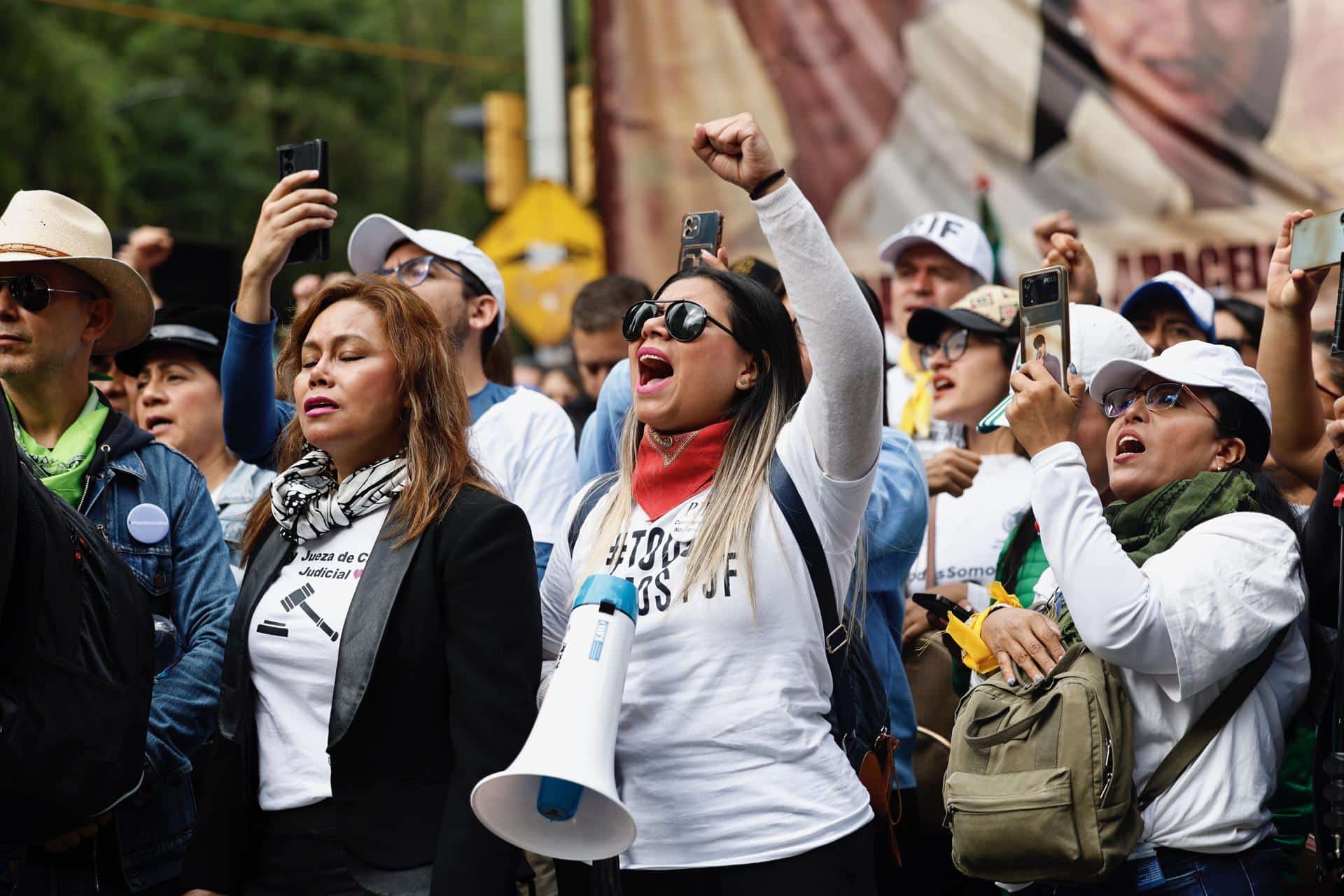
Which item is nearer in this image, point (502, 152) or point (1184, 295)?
point (1184, 295)

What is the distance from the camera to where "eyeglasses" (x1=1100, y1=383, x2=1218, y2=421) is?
3.55 meters

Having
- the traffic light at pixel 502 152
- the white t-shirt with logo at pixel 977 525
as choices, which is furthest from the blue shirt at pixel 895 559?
the traffic light at pixel 502 152

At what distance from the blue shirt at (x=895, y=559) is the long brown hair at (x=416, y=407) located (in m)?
0.52

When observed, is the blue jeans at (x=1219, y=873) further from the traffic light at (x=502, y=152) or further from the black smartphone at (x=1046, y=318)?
the traffic light at (x=502, y=152)

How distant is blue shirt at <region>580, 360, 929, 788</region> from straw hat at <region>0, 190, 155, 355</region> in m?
1.33

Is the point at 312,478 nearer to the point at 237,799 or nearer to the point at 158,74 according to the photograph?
the point at 237,799

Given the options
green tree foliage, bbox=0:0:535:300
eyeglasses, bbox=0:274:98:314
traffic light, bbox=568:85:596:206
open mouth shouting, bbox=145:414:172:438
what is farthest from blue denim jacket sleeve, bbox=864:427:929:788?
green tree foliage, bbox=0:0:535:300

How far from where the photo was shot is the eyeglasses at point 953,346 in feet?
15.9

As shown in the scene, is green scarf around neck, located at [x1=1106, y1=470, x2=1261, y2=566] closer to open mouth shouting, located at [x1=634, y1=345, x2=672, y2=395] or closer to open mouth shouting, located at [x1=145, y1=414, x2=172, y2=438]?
open mouth shouting, located at [x1=634, y1=345, x2=672, y2=395]

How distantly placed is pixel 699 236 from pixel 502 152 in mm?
13551

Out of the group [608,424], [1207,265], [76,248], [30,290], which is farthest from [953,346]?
[1207,265]

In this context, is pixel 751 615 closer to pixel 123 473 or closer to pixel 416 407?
pixel 416 407

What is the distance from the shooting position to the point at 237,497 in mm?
4906

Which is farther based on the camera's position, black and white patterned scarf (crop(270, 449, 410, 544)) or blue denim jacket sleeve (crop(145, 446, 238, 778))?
blue denim jacket sleeve (crop(145, 446, 238, 778))
